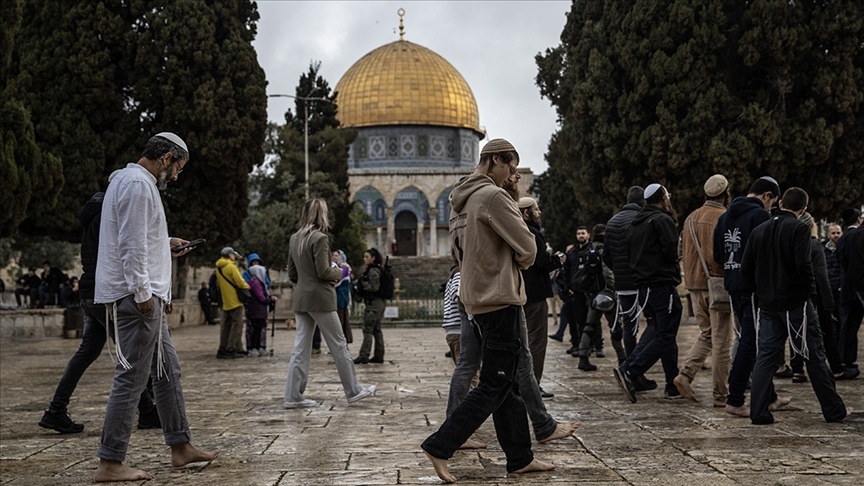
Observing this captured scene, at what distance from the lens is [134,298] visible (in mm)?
5031

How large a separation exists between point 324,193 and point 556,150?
9711 mm

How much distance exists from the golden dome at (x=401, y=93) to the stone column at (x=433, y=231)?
6435 mm

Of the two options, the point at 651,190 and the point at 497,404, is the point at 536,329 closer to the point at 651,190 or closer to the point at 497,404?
the point at 651,190

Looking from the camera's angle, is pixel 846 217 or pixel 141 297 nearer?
pixel 141 297

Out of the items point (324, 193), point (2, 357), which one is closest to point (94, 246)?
point (2, 357)

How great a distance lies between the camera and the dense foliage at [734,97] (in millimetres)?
18984

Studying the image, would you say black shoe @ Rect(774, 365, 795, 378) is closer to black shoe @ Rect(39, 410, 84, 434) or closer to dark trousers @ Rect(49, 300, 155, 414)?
dark trousers @ Rect(49, 300, 155, 414)

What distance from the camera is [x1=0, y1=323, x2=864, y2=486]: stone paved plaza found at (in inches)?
195

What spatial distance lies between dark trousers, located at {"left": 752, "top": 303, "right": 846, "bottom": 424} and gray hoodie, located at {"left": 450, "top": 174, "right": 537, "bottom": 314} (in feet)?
7.85

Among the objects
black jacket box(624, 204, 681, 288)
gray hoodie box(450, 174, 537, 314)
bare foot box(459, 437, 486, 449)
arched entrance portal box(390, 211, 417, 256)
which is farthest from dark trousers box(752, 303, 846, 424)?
arched entrance portal box(390, 211, 417, 256)

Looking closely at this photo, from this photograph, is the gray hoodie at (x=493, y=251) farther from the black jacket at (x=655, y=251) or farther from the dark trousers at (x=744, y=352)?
the black jacket at (x=655, y=251)

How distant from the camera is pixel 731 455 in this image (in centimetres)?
538

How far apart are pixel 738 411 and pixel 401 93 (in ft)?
193

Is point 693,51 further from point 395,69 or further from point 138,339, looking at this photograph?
point 395,69
